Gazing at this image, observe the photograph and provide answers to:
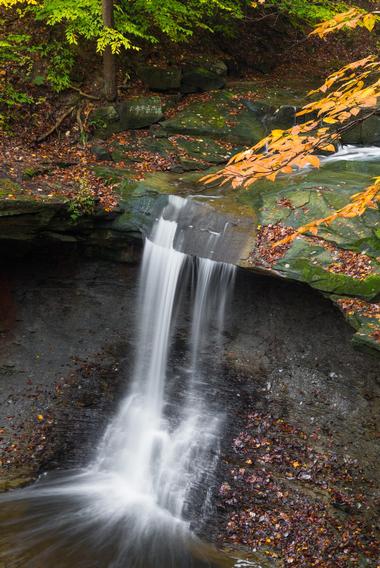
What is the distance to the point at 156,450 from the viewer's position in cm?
774

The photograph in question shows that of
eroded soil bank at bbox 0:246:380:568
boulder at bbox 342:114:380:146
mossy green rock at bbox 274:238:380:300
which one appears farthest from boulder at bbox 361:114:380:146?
eroded soil bank at bbox 0:246:380:568

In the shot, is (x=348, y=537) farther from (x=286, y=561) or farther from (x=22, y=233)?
(x=22, y=233)

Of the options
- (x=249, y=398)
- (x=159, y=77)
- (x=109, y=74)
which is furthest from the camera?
(x=159, y=77)

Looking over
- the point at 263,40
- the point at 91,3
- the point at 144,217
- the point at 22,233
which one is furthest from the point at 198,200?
the point at 263,40

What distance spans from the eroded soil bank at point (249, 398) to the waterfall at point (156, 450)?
0.85 ft

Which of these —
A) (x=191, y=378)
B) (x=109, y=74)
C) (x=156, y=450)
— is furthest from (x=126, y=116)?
(x=156, y=450)

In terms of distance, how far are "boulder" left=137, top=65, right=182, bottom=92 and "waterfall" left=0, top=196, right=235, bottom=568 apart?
431 cm

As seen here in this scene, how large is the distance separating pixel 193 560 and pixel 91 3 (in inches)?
362

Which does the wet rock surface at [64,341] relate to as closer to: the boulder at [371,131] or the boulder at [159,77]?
the boulder at [159,77]

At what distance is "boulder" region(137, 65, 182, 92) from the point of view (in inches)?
446

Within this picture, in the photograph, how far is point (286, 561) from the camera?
597 cm

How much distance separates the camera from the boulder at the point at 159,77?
11.3 meters

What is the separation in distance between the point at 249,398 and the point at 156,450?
162 centimetres

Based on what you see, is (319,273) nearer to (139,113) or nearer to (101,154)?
(101,154)
